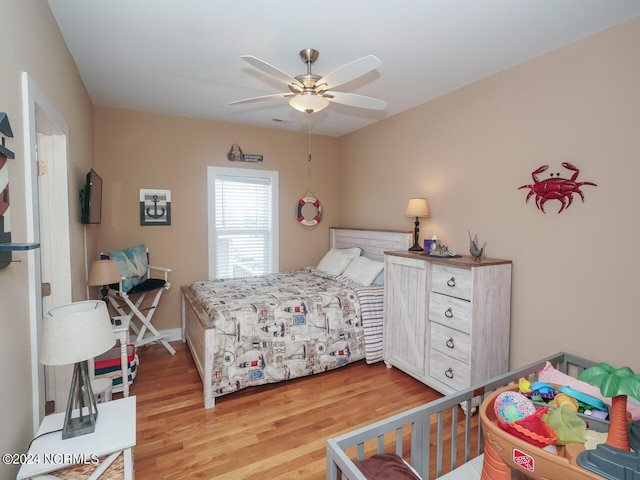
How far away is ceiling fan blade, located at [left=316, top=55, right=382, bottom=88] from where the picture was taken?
5.84ft

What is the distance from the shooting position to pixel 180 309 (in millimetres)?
4027

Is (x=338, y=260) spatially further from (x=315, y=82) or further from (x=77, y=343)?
(x=77, y=343)

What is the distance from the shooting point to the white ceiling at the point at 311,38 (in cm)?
189

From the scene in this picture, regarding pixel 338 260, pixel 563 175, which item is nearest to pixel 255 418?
pixel 338 260

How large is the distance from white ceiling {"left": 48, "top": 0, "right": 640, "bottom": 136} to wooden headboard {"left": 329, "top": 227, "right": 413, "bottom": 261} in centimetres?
149

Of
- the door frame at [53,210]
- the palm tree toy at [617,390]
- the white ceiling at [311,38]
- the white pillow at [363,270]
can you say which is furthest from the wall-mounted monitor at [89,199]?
the palm tree toy at [617,390]

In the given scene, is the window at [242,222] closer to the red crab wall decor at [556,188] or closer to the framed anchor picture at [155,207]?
the framed anchor picture at [155,207]

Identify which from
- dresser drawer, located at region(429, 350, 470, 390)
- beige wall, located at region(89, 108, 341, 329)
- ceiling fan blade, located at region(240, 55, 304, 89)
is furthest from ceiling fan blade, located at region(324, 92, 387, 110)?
beige wall, located at region(89, 108, 341, 329)

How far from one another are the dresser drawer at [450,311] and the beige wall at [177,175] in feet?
7.80

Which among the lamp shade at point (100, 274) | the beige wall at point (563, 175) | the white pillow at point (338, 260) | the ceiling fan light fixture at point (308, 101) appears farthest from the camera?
the white pillow at point (338, 260)

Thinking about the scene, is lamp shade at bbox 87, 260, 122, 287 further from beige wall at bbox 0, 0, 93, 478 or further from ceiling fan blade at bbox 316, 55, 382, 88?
ceiling fan blade at bbox 316, 55, 382, 88

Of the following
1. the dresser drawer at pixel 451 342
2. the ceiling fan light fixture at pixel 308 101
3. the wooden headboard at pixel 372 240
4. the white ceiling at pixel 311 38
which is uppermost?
the white ceiling at pixel 311 38

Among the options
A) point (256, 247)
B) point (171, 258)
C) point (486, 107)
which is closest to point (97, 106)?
point (171, 258)

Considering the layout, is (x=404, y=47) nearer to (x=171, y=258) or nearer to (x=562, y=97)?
(x=562, y=97)
